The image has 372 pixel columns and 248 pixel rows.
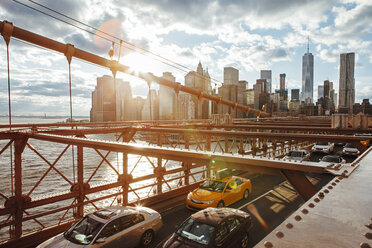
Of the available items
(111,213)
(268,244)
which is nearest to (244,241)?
(111,213)

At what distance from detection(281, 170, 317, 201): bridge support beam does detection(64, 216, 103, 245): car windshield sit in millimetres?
6060

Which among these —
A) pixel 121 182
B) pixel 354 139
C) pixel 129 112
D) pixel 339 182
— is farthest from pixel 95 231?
pixel 129 112

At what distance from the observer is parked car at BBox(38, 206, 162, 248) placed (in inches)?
258

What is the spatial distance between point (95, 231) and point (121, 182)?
12.0 ft

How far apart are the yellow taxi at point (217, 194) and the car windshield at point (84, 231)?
542cm

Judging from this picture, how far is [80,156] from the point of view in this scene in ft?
29.8

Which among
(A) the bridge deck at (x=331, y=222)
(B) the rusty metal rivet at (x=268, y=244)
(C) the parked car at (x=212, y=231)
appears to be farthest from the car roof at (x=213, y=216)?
(B) the rusty metal rivet at (x=268, y=244)

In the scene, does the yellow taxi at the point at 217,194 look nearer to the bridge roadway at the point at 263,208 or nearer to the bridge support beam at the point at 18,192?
the bridge roadway at the point at 263,208

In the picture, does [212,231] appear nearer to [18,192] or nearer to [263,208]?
[263,208]

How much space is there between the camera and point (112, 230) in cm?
710

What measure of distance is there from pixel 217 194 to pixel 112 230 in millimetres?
5782

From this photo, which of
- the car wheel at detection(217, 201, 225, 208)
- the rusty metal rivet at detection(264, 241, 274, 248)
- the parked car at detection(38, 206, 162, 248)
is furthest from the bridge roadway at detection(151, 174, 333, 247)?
the rusty metal rivet at detection(264, 241, 274, 248)

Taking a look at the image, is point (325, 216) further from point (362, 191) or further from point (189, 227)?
point (189, 227)

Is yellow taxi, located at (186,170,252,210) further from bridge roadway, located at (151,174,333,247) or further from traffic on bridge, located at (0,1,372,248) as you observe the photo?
bridge roadway, located at (151,174,333,247)
